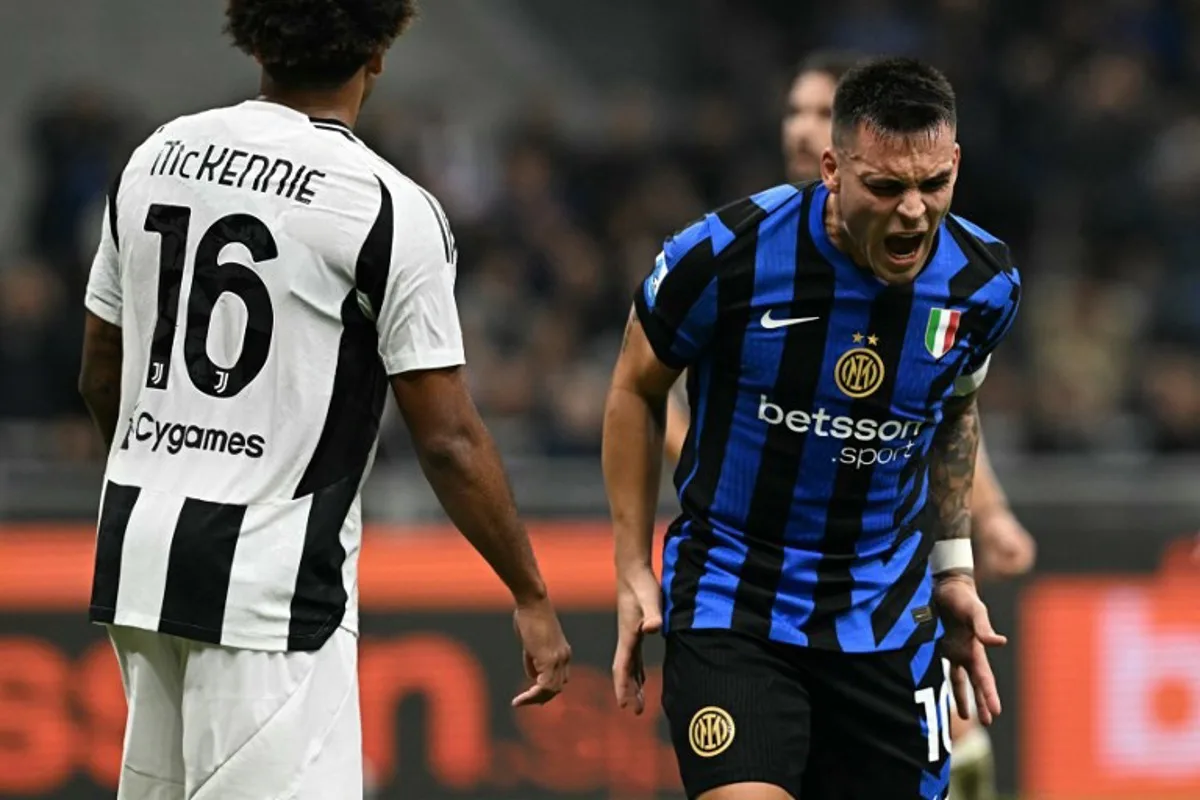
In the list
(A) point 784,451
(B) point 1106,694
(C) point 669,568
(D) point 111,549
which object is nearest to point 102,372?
(D) point 111,549

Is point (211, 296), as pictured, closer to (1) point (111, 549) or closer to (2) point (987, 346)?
(1) point (111, 549)

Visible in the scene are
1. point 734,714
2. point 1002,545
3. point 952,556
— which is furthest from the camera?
point 1002,545

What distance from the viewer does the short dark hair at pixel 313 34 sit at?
3.72 metres

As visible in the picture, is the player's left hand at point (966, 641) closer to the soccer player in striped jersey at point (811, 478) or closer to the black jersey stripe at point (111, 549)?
the soccer player in striped jersey at point (811, 478)

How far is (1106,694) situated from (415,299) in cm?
520

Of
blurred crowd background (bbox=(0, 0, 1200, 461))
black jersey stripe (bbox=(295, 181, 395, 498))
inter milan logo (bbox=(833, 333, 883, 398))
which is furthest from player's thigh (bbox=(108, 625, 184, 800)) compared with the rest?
blurred crowd background (bbox=(0, 0, 1200, 461))

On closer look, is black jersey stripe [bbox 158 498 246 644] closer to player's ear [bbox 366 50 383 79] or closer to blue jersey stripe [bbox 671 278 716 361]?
player's ear [bbox 366 50 383 79]

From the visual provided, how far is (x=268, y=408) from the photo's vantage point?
145 inches

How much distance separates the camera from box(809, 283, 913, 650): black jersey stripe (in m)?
4.21

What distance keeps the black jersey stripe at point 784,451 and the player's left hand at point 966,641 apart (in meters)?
0.45

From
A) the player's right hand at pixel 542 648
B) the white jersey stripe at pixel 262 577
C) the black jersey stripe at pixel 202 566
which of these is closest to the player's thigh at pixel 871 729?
the player's right hand at pixel 542 648

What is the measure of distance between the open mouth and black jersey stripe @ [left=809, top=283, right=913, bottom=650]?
0.13 m

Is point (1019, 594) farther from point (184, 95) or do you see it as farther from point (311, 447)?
point (184, 95)

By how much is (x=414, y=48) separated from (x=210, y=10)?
1.30 m
